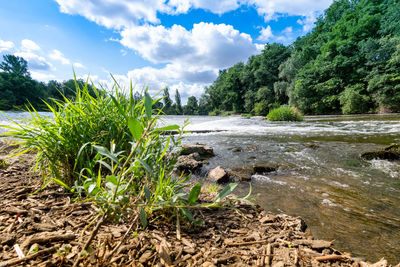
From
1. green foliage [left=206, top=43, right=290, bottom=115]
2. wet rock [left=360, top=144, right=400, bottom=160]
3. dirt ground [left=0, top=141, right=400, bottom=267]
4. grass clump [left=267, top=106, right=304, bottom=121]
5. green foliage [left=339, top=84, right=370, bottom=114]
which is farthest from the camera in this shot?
green foliage [left=206, top=43, right=290, bottom=115]

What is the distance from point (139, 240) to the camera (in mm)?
869

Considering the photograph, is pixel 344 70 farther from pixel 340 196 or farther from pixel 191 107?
Result: pixel 191 107

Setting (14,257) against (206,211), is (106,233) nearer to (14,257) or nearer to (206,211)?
(14,257)

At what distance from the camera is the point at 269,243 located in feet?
3.28

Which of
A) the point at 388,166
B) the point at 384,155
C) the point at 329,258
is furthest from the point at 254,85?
the point at 329,258

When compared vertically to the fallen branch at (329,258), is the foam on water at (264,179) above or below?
below

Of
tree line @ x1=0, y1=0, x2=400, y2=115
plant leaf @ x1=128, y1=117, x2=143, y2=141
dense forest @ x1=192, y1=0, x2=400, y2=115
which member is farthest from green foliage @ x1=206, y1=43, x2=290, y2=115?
plant leaf @ x1=128, y1=117, x2=143, y2=141

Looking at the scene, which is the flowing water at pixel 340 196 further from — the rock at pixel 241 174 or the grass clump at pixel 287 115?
the grass clump at pixel 287 115

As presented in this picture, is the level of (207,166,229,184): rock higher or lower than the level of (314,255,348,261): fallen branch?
lower

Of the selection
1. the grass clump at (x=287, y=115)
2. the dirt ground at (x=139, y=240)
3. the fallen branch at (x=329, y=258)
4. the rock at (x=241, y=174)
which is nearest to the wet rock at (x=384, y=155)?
the rock at (x=241, y=174)

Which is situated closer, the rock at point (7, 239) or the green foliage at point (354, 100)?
the rock at point (7, 239)

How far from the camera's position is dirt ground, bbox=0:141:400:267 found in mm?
727

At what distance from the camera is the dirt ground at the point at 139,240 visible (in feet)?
2.39

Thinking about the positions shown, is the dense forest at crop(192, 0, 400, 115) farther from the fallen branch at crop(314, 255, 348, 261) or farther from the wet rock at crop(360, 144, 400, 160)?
the fallen branch at crop(314, 255, 348, 261)
